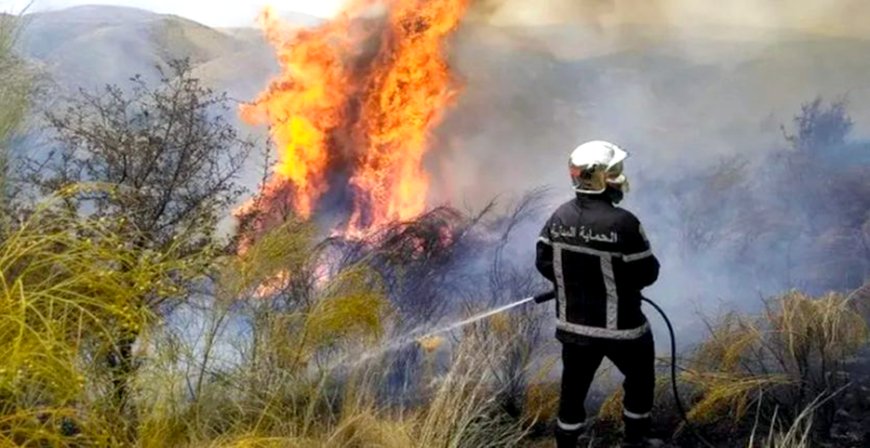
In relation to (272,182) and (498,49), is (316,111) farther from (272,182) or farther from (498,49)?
(498,49)

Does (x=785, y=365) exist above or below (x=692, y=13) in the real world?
below

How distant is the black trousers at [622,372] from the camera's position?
13.2 feet

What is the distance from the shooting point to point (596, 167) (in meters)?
3.93

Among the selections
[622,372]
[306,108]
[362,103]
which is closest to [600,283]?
[622,372]

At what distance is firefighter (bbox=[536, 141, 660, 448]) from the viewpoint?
390 cm

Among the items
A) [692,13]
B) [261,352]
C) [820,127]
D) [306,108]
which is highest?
[692,13]

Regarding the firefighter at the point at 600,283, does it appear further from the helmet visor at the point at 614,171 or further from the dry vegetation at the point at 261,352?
the dry vegetation at the point at 261,352

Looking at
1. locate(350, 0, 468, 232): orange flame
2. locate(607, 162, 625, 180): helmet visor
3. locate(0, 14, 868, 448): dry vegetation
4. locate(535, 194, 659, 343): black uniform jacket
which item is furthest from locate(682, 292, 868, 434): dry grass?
locate(350, 0, 468, 232): orange flame

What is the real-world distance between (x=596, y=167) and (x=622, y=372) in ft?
3.51

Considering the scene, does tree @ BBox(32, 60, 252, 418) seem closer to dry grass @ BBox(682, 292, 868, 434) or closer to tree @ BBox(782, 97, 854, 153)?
dry grass @ BBox(682, 292, 868, 434)

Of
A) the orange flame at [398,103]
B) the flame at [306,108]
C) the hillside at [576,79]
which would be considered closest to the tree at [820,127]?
the hillside at [576,79]

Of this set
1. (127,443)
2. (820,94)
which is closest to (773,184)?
(820,94)

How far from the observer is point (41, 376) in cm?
288

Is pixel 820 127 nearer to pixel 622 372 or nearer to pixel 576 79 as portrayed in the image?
pixel 576 79
